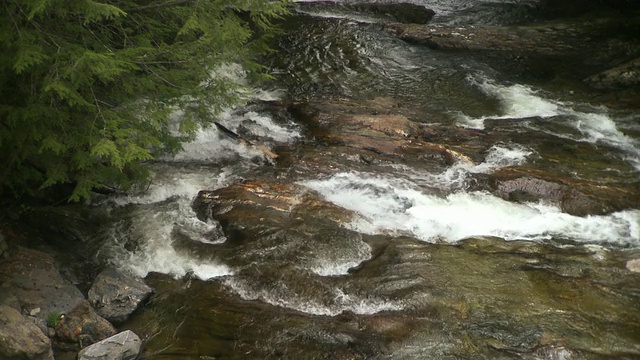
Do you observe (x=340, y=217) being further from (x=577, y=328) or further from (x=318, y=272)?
(x=577, y=328)

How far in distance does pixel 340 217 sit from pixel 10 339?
17.1 ft

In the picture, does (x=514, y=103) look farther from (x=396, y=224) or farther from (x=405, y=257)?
(x=405, y=257)

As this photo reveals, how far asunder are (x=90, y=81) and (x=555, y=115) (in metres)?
10.6

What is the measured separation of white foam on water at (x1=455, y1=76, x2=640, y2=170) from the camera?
433 inches

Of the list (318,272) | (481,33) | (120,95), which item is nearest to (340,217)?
(318,272)

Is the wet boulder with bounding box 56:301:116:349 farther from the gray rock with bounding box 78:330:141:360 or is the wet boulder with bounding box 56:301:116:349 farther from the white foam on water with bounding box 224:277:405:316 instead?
the white foam on water with bounding box 224:277:405:316

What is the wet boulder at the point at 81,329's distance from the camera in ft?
20.7

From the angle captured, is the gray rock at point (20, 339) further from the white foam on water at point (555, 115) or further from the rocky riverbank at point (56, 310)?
the white foam on water at point (555, 115)

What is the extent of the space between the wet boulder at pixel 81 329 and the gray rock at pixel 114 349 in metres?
0.27

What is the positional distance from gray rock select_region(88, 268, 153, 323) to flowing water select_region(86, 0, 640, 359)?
183 millimetres

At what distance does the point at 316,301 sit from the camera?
705 cm

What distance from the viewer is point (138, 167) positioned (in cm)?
816

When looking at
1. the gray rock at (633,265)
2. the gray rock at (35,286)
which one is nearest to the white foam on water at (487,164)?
the gray rock at (633,265)

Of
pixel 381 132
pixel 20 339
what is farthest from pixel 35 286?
pixel 381 132
